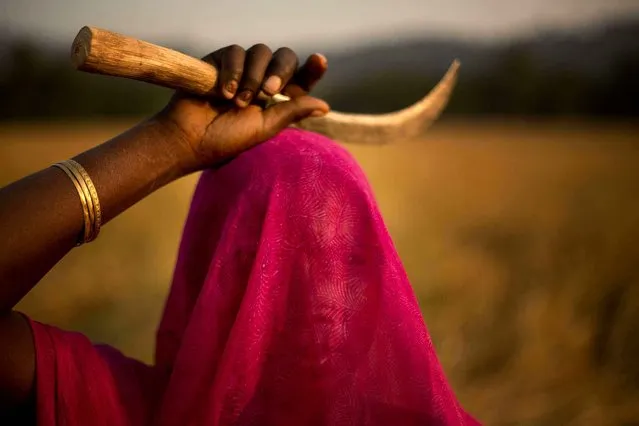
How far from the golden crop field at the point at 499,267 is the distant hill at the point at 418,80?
64 centimetres

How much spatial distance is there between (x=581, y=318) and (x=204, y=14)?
4573mm

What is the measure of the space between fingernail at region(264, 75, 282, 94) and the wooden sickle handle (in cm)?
2

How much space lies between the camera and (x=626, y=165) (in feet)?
15.7

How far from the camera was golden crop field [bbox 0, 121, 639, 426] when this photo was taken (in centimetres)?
228

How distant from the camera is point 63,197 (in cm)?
82

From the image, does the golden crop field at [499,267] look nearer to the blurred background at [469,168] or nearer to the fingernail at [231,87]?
the blurred background at [469,168]

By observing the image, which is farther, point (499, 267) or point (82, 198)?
point (499, 267)

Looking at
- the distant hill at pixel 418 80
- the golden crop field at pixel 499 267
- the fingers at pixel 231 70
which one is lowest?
the golden crop field at pixel 499 267

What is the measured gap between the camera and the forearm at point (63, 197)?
786 mm

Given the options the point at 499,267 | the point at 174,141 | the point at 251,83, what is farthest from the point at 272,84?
the point at 499,267

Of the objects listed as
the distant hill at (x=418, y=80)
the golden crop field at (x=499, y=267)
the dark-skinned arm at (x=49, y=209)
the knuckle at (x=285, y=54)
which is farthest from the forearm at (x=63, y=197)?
the distant hill at (x=418, y=80)

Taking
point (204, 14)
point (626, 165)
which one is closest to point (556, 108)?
point (626, 165)

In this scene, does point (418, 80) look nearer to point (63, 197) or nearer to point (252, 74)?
point (252, 74)

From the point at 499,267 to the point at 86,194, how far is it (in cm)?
266
